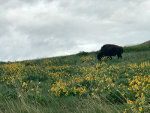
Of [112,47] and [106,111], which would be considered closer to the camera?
[106,111]

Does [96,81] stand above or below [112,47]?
below

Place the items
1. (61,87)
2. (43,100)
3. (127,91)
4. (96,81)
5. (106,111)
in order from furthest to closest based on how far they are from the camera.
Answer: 1. (96,81)
2. (61,87)
3. (43,100)
4. (127,91)
5. (106,111)

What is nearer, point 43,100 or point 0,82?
Result: point 43,100

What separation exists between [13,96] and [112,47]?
13.4 meters

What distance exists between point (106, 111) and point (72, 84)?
12.6ft

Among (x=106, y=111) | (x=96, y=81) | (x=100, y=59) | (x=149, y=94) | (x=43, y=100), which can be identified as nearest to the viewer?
(x=106, y=111)

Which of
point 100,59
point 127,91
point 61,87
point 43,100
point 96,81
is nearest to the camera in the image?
point 127,91

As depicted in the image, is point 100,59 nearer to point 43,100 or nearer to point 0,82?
point 0,82

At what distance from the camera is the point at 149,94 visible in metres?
5.31

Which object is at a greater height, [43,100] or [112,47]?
[112,47]

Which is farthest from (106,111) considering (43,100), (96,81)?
(96,81)

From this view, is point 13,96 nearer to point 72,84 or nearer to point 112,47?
point 72,84

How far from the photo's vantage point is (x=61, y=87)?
24.4ft

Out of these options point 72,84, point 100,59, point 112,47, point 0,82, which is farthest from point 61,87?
point 112,47
